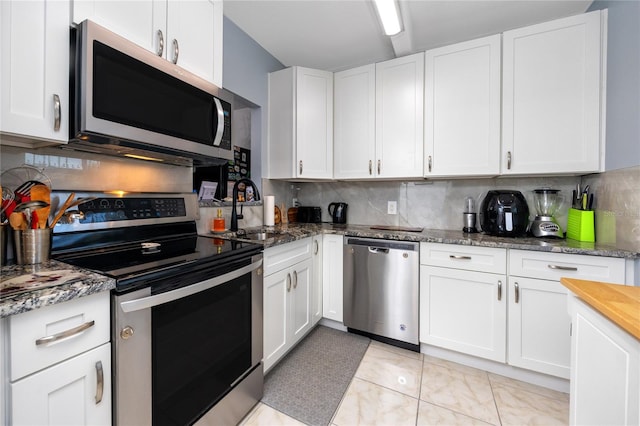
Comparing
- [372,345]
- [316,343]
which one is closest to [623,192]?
[372,345]

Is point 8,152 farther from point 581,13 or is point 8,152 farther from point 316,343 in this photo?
point 581,13

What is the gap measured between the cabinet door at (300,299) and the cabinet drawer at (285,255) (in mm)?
64

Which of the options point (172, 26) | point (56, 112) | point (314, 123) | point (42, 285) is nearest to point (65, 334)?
point (42, 285)

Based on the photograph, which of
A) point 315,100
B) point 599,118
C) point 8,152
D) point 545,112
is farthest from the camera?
point 315,100

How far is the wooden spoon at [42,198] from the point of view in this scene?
984 mm

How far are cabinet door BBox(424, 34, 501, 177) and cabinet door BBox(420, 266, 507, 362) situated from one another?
2.65 ft

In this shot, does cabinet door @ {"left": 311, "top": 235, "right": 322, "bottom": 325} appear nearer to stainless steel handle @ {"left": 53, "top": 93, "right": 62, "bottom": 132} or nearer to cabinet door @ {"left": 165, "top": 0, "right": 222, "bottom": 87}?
cabinet door @ {"left": 165, "top": 0, "right": 222, "bottom": 87}

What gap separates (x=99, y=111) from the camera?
0.98 metres

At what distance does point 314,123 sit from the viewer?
2.50 m

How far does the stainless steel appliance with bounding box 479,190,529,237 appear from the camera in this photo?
1.88 meters

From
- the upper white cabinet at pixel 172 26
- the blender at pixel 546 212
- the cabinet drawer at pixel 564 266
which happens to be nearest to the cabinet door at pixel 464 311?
the cabinet drawer at pixel 564 266

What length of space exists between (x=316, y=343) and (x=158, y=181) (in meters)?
1.65

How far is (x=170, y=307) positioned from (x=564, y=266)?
6.80ft

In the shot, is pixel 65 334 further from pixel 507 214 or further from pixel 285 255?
pixel 507 214
